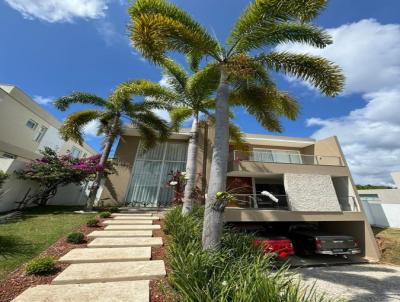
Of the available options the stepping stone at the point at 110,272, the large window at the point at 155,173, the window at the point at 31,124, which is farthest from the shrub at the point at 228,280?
the window at the point at 31,124

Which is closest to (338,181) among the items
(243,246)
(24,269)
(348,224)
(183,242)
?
(348,224)

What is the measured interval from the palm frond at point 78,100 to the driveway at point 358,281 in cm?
1377

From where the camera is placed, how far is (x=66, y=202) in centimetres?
1462

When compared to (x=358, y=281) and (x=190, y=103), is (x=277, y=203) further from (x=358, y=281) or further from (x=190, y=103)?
(x=190, y=103)

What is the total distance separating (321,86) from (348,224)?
1145cm

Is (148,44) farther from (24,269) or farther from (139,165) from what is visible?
(139,165)

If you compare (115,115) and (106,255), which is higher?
(115,115)

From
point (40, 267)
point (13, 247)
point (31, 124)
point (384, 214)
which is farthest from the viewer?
point (31, 124)

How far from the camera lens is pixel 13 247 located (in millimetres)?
5633

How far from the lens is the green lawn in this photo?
194 inches

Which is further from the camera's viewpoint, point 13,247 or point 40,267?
point 13,247

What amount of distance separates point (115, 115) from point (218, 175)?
10.4 m

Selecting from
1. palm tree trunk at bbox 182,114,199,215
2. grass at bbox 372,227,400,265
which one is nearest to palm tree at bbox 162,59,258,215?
palm tree trunk at bbox 182,114,199,215

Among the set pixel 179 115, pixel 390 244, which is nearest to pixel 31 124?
pixel 179 115
